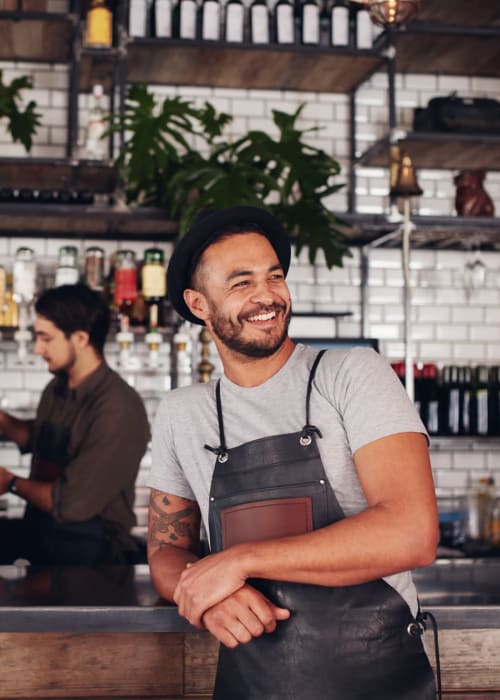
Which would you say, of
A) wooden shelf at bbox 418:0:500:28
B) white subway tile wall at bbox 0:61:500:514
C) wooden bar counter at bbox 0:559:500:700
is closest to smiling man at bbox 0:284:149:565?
wooden bar counter at bbox 0:559:500:700

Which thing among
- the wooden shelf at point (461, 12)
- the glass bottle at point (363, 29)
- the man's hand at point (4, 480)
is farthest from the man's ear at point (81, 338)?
the wooden shelf at point (461, 12)

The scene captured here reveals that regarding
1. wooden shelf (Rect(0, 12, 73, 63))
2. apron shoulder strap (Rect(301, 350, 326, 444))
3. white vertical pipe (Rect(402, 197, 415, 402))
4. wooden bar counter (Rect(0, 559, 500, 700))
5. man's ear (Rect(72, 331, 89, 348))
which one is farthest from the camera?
wooden shelf (Rect(0, 12, 73, 63))

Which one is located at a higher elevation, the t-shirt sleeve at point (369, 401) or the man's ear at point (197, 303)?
the man's ear at point (197, 303)

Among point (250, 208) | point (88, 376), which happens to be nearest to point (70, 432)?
point (88, 376)

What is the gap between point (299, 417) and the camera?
5.44 feet

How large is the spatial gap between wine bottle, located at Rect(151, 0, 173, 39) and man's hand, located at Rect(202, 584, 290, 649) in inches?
145

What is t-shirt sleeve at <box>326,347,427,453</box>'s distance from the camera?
4.99 feet

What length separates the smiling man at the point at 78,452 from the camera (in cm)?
286

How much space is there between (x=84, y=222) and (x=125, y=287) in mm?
433

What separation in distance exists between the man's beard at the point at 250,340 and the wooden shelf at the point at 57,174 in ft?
9.13

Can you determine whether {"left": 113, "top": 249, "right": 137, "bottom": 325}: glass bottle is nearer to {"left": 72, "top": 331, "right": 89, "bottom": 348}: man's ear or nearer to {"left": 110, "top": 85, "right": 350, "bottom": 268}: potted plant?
{"left": 110, "top": 85, "right": 350, "bottom": 268}: potted plant

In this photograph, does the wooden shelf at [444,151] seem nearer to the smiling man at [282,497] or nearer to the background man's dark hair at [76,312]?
the background man's dark hair at [76,312]

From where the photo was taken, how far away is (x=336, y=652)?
155 cm

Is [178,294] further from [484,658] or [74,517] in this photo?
[74,517]
